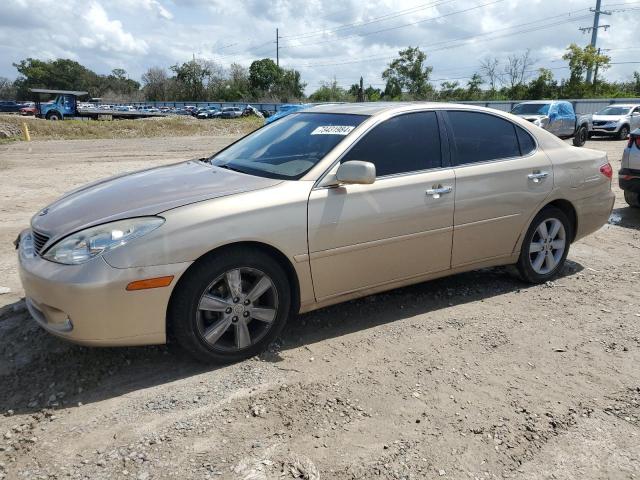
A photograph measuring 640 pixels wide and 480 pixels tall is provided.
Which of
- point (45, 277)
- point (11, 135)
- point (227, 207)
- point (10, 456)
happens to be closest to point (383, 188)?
point (227, 207)

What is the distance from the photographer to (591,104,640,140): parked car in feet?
74.8

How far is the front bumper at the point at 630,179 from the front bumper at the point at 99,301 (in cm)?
698

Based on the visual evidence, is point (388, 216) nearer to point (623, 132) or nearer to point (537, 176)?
point (537, 176)

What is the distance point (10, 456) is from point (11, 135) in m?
28.5

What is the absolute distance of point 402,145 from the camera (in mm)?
4109

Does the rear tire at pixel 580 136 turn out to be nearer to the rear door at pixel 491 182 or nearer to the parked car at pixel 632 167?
the parked car at pixel 632 167

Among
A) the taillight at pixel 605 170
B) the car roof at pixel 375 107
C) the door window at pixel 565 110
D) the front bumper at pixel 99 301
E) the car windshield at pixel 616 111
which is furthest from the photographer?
the car windshield at pixel 616 111

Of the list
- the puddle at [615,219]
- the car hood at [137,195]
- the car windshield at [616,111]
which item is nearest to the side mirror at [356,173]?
the car hood at [137,195]

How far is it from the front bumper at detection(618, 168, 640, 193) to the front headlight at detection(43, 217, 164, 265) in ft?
23.2

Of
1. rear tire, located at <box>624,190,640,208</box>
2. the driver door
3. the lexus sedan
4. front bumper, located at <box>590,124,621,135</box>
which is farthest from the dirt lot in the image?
front bumper, located at <box>590,124,621,135</box>

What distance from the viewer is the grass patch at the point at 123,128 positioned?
2891 cm

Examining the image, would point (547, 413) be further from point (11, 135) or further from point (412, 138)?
point (11, 135)

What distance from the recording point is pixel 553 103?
1962 centimetres

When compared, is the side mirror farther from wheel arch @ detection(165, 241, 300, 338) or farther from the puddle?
the puddle
